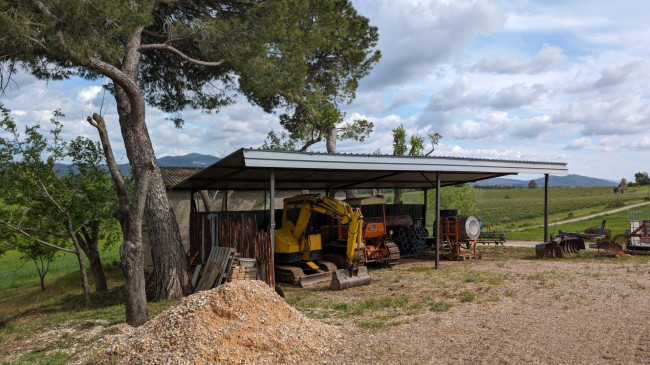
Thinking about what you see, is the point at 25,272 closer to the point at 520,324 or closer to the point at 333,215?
the point at 333,215

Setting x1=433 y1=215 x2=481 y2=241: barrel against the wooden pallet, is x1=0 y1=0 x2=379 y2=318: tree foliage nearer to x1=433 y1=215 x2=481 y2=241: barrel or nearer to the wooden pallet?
the wooden pallet

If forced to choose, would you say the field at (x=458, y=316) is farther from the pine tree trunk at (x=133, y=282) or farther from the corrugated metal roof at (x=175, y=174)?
the corrugated metal roof at (x=175, y=174)

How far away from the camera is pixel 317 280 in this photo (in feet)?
38.0

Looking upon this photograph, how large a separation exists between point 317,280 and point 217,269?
265 cm

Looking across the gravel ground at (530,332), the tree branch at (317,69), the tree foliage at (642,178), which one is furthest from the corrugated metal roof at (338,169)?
the tree foliage at (642,178)

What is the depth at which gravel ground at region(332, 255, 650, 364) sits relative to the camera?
5531 mm

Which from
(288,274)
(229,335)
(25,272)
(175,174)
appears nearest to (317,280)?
(288,274)

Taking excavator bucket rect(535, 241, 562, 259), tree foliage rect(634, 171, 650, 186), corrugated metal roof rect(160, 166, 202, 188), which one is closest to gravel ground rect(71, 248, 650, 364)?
excavator bucket rect(535, 241, 562, 259)

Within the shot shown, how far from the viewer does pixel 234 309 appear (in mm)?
6297

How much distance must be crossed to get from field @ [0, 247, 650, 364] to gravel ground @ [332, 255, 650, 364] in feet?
0.05

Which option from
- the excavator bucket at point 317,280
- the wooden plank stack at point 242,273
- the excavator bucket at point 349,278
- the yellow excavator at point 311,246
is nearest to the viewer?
the wooden plank stack at point 242,273

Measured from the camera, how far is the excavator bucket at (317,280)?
11.3 meters

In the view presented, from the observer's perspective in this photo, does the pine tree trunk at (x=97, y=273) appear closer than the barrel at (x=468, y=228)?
Yes

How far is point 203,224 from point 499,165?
9.27m
